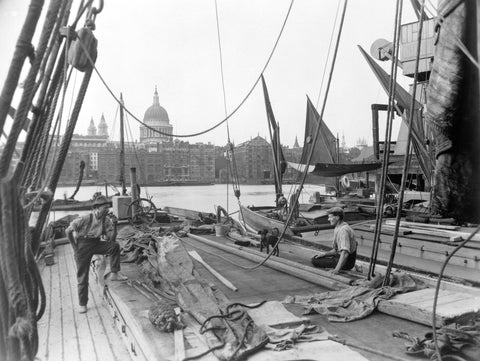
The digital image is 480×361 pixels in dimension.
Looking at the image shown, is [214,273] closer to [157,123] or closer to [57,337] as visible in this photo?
[57,337]

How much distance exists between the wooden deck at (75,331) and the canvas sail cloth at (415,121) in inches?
322

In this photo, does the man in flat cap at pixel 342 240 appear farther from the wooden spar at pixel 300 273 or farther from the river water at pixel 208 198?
the river water at pixel 208 198

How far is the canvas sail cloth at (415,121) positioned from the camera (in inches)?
504

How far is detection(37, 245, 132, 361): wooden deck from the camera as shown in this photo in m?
4.55

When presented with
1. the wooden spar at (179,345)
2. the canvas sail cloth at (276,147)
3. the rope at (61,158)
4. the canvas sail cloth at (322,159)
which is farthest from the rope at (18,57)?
the canvas sail cloth at (276,147)

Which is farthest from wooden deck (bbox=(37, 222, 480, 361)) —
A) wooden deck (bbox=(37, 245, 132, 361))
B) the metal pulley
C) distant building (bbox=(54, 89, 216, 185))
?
distant building (bbox=(54, 89, 216, 185))

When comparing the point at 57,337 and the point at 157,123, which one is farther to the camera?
the point at 157,123

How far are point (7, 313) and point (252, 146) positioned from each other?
117 m

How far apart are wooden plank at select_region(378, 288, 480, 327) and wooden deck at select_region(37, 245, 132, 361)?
2.85 m

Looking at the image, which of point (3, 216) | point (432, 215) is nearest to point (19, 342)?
point (3, 216)

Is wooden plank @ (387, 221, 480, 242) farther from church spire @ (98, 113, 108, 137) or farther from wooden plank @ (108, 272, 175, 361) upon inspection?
church spire @ (98, 113, 108, 137)

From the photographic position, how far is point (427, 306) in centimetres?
423

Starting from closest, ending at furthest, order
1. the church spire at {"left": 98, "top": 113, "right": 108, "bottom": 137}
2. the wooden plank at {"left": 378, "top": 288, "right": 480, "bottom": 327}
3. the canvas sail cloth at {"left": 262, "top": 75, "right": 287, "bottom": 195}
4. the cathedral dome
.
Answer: the wooden plank at {"left": 378, "top": 288, "right": 480, "bottom": 327} < the canvas sail cloth at {"left": 262, "top": 75, "right": 287, "bottom": 195} < the cathedral dome < the church spire at {"left": 98, "top": 113, "right": 108, "bottom": 137}

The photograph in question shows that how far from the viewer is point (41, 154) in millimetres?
3256
